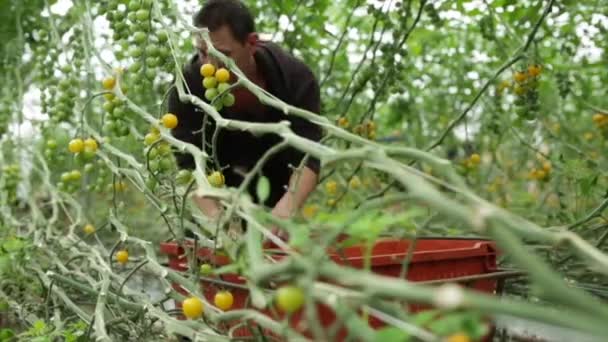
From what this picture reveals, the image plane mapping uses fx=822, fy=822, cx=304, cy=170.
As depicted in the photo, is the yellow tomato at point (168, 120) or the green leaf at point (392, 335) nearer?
the green leaf at point (392, 335)

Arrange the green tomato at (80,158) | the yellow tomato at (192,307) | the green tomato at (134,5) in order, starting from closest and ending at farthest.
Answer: the yellow tomato at (192,307)
the green tomato at (80,158)
the green tomato at (134,5)

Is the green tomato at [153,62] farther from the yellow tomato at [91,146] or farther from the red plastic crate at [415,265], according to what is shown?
A: the red plastic crate at [415,265]

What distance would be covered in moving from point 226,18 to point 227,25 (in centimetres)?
2

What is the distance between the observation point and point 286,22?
3.91m

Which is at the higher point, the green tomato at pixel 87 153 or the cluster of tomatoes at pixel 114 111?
the cluster of tomatoes at pixel 114 111

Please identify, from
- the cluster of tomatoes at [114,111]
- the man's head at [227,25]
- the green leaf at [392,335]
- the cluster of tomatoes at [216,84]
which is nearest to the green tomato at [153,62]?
the cluster of tomatoes at [114,111]

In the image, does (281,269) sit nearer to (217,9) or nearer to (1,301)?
(217,9)

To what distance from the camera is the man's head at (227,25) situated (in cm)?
254

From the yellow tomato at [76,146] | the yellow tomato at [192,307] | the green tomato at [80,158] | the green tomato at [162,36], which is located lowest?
the yellow tomato at [192,307]

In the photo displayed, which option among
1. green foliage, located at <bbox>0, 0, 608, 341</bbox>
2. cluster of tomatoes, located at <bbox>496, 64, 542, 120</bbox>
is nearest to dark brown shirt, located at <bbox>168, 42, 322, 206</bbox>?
green foliage, located at <bbox>0, 0, 608, 341</bbox>

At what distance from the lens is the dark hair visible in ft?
8.34

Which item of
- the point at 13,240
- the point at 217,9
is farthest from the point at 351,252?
the point at 13,240

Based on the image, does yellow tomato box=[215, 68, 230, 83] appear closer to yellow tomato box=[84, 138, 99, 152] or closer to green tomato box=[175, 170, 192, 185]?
green tomato box=[175, 170, 192, 185]

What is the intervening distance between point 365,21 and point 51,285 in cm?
240
